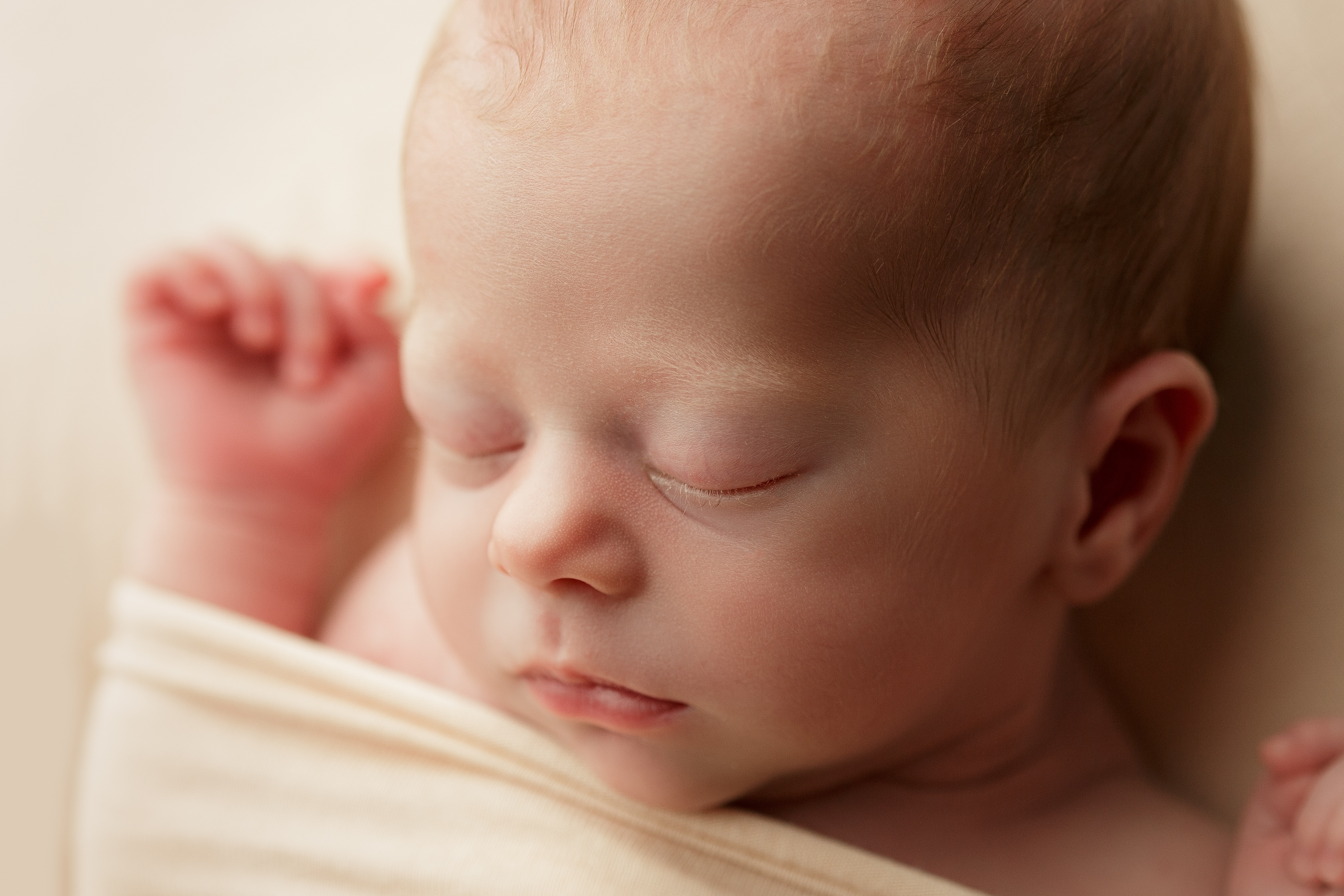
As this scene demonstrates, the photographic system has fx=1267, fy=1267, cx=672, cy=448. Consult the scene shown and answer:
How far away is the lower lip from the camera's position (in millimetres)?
819

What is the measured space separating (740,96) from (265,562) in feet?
2.25

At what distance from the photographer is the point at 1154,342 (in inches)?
34.4

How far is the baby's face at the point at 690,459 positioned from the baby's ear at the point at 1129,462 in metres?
0.03

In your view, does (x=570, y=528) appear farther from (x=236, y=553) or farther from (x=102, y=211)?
(x=102, y=211)

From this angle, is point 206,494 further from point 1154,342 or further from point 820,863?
point 1154,342

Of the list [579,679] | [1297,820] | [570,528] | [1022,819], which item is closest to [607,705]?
[579,679]

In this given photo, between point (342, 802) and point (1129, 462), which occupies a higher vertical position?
point (1129, 462)

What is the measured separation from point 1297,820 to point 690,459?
50cm

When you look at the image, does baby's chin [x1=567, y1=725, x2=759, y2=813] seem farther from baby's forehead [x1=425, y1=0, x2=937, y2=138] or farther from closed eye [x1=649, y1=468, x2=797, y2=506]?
baby's forehead [x1=425, y1=0, x2=937, y2=138]

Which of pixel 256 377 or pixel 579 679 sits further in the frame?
pixel 256 377

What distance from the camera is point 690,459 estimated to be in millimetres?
746

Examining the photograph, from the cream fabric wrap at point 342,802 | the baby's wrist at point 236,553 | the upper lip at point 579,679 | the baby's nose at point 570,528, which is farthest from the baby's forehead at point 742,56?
the baby's wrist at point 236,553

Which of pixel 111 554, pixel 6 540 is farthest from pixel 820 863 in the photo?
pixel 6 540

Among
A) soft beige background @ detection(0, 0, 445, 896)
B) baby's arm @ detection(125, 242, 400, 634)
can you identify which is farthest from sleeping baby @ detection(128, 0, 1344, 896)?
soft beige background @ detection(0, 0, 445, 896)
